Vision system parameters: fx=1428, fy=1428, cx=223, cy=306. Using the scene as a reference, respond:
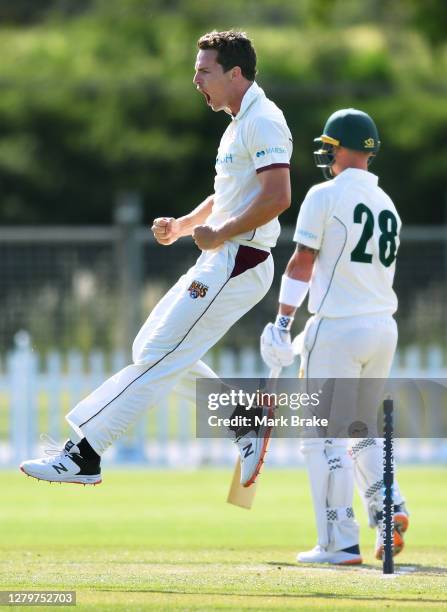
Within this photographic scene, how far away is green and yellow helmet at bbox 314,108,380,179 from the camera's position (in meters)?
6.94

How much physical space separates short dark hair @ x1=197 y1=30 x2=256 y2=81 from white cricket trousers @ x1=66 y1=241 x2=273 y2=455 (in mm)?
828

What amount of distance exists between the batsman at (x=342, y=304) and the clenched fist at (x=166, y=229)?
57 cm

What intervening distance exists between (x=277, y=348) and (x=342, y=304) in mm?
408

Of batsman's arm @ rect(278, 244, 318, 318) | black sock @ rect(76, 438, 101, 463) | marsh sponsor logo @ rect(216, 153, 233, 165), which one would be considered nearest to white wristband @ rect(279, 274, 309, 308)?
batsman's arm @ rect(278, 244, 318, 318)

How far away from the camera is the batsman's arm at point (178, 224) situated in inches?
267

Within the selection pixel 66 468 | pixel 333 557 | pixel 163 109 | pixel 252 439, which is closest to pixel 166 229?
pixel 252 439

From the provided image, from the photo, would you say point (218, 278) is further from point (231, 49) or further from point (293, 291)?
point (231, 49)

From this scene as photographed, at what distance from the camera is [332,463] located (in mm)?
6848

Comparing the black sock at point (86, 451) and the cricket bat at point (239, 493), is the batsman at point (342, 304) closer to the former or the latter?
the cricket bat at point (239, 493)

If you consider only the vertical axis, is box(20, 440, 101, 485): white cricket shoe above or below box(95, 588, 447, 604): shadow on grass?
above

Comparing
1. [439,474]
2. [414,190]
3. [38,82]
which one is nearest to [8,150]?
[38,82]

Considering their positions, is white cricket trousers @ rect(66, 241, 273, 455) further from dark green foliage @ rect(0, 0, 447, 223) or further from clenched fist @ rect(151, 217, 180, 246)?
dark green foliage @ rect(0, 0, 447, 223)

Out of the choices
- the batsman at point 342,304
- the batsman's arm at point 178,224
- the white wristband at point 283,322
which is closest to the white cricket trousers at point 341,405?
the batsman at point 342,304

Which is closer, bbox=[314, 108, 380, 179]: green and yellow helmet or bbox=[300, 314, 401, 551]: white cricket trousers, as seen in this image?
bbox=[300, 314, 401, 551]: white cricket trousers
